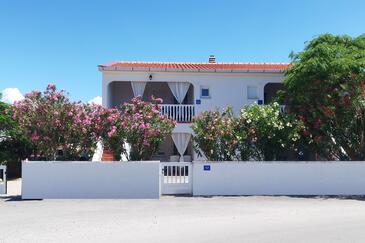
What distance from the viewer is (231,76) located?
23000 mm

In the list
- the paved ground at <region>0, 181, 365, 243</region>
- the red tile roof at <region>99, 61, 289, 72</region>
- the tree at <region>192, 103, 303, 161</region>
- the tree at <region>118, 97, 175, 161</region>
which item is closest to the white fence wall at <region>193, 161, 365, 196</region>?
the paved ground at <region>0, 181, 365, 243</region>

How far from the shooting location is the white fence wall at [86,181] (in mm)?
14805

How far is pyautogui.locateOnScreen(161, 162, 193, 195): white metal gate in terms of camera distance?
50.8 ft

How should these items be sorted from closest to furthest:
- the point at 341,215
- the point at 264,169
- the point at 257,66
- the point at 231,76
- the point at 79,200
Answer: the point at 341,215
the point at 79,200
the point at 264,169
the point at 231,76
the point at 257,66

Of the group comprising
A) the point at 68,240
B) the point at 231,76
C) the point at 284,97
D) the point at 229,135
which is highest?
the point at 231,76

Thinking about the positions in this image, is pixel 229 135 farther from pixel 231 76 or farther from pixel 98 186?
pixel 231 76

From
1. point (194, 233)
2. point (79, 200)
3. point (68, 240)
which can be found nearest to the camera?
point (68, 240)

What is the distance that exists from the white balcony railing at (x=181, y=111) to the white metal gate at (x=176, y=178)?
7118mm

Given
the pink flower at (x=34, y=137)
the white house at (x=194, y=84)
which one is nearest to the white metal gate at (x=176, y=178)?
the pink flower at (x=34, y=137)

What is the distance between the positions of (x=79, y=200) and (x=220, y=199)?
15.0ft

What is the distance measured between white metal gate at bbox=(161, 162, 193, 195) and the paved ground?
0.80 metres

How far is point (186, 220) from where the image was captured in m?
10.7

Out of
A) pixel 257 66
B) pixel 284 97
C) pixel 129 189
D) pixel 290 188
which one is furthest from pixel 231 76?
pixel 129 189

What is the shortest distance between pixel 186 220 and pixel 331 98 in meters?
9.21
